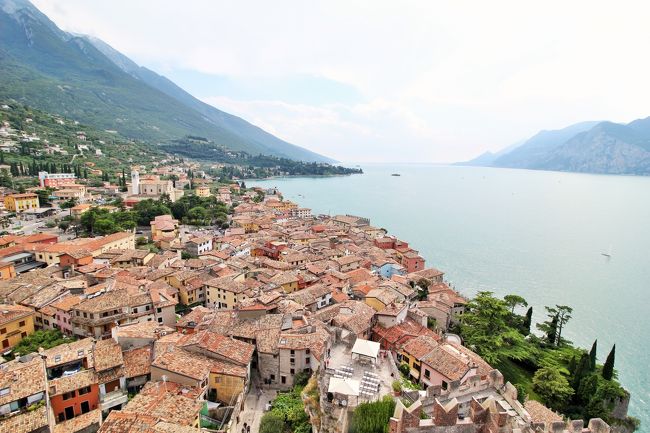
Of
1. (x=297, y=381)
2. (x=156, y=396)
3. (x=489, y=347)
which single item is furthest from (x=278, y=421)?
(x=489, y=347)

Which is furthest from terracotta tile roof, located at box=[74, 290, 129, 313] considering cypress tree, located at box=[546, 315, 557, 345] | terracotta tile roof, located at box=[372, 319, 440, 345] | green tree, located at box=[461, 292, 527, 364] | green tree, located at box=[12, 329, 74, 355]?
cypress tree, located at box=[546, 315, 557, 345]

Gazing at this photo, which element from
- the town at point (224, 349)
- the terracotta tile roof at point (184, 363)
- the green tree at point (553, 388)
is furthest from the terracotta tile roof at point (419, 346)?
the terracotta tile roof at point (184, 363)

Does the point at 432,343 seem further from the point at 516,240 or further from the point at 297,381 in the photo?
the point at 516,240

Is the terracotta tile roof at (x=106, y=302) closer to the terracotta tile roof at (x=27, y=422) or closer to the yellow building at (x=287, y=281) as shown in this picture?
the terracotta tile roof at (x=27, y=422)

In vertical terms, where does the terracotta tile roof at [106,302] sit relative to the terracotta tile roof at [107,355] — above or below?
above

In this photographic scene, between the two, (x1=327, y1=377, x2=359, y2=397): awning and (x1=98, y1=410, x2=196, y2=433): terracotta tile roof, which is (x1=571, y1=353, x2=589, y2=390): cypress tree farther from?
(x1=98, y1=410, x2=196, y2=433): terracotta tile roof

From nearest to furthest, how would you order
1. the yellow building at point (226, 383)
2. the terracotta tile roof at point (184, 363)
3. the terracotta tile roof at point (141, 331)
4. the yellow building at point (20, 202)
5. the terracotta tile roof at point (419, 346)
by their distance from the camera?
the terracotta tile roof at point (184, 363), the yellow building at point (226, 383), the terracotta tile roof at point (141, 331), the terracotta tile roof at point (419, 346), the yellow building at point (20, 202)

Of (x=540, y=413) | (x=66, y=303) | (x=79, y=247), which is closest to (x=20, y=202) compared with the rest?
(x=79, y=247)
